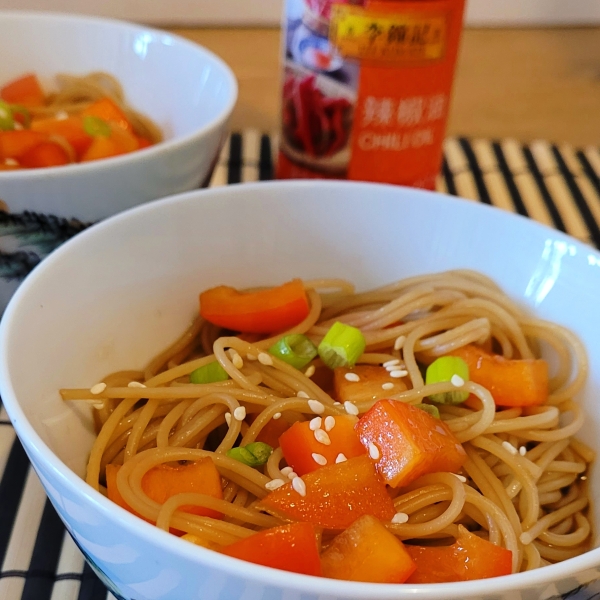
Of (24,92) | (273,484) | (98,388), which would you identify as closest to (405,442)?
(273,484)

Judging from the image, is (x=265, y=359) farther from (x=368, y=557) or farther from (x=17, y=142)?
(x=17, y=142)

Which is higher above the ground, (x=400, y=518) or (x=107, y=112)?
(x=107, y=112)

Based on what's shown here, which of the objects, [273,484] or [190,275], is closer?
[273,484]

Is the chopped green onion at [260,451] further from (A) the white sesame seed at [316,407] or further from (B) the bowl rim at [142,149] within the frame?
(B) the bowl rim at [142,149]

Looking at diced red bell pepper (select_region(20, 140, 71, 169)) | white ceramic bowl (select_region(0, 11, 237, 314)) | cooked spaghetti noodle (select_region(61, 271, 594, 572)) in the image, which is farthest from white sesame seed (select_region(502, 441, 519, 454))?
diced red bell pepper (select_region(20, 140, 71, 169))

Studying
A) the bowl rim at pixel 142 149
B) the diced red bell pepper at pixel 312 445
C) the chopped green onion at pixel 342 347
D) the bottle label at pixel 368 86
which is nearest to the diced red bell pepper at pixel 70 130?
the bowl rim at pixel 142 149

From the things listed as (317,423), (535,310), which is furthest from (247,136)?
(317,423)
